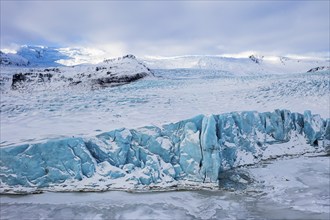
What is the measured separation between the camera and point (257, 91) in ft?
64.4

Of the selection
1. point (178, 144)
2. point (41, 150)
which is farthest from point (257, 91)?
point (41, 150)

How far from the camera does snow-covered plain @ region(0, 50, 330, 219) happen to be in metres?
A: 8.56

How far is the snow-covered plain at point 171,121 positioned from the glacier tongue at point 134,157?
546mm

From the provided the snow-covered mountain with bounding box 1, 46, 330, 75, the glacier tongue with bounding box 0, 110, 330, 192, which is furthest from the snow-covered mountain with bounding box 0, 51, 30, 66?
the glacier tongue with bounding box 0, 110, 330, 192

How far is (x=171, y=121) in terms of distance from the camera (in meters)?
12.5

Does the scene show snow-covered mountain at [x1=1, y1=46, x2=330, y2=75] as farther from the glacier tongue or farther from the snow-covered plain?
the glacier tongue

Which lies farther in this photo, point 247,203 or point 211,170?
point 211,170

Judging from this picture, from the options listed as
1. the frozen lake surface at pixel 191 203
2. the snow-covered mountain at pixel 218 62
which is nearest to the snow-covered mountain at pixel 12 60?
the snow-covered mountain at pixel 218 62

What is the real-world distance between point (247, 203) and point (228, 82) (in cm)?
1486

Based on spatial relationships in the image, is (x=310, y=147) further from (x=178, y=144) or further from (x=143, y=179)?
(x=143, y=179)

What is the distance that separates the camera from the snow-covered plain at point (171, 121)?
28.1ft

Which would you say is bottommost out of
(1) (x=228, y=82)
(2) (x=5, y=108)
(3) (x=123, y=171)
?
(3) (x=123, y=171)

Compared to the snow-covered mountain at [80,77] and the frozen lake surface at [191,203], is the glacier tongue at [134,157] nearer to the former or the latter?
the frozen lake surface at [191,203]

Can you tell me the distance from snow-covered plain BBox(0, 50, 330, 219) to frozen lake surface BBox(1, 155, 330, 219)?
0.08ft
